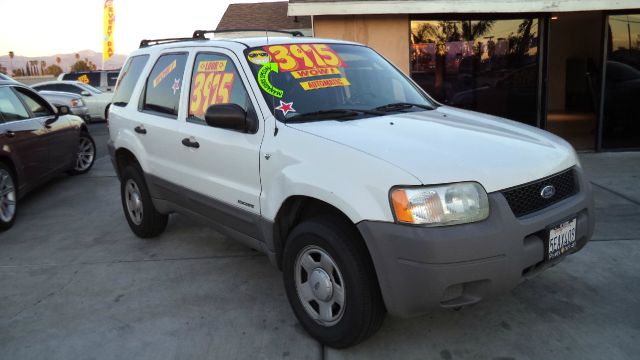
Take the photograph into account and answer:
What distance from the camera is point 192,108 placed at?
4.13 metres

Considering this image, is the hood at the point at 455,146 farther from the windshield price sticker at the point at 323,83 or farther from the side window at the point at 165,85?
the side window at the point at 165,85

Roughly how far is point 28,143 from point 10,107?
Result: 51cm

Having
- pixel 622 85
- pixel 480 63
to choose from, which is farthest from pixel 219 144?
pixel 622 85

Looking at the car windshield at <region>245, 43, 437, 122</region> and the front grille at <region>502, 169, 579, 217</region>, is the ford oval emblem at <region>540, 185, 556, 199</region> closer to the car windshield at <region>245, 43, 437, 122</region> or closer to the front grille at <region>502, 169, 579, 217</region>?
Answer: the front grille at <region>502, 169, 579, 217</region>

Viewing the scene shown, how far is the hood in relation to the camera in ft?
8.84

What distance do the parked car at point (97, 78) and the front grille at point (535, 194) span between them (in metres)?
20.9

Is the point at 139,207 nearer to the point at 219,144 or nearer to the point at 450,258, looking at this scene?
the point at 219,144

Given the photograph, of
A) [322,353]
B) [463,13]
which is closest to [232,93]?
[322,353]

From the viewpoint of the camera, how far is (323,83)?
3.68 meters

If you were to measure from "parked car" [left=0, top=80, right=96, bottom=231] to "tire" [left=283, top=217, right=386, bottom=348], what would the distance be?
4.27m

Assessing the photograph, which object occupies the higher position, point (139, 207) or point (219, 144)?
point (219, 144)

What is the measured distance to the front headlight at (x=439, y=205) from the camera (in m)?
2.60

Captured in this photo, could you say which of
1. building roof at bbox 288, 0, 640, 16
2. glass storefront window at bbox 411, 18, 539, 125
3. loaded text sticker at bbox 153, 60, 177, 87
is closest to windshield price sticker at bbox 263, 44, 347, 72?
loaded text sticker at bbox 153, 60, 177, 87

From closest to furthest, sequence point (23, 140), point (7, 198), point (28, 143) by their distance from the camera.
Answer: point (7, 198), point (23, 140), point (28, 143)
